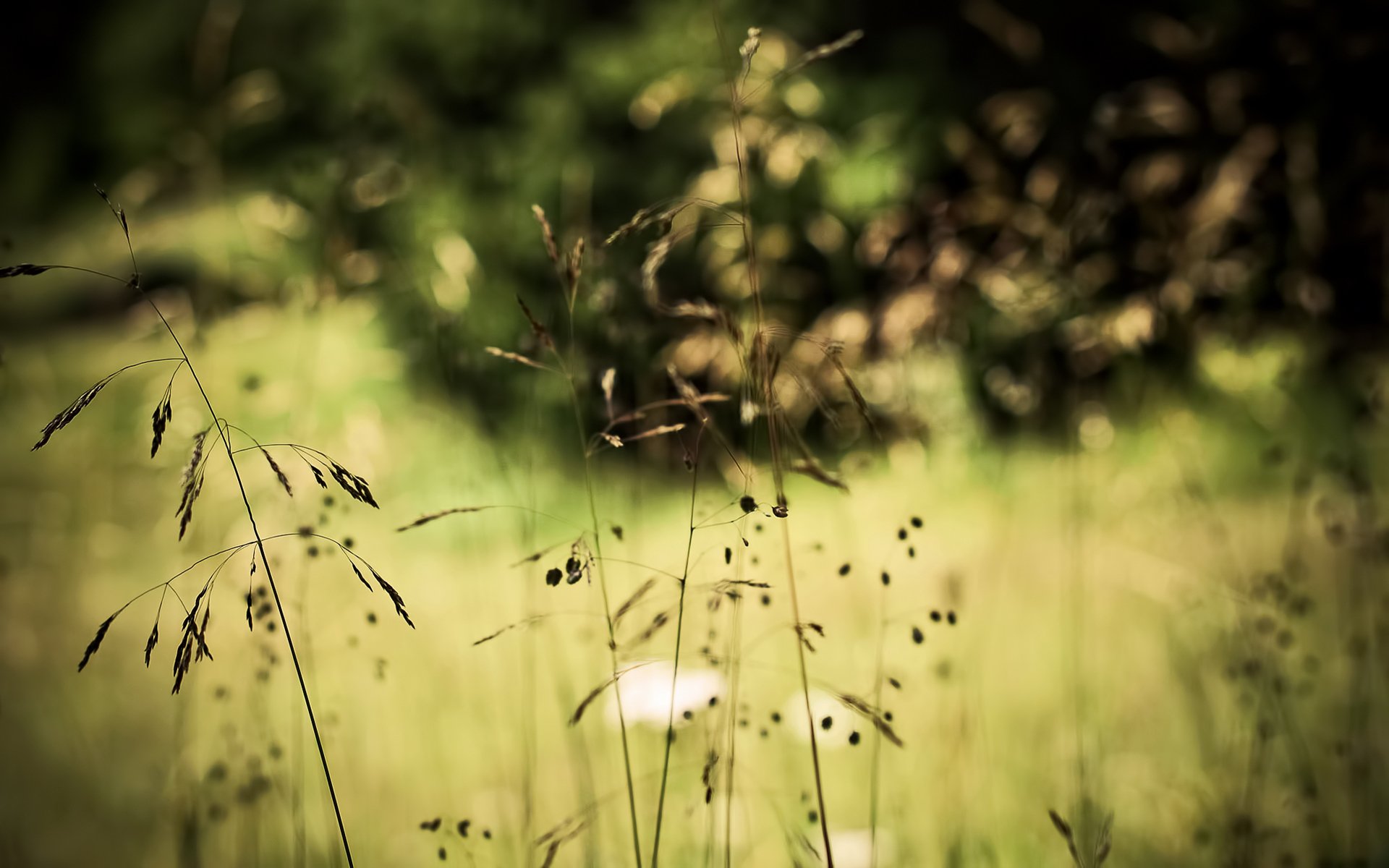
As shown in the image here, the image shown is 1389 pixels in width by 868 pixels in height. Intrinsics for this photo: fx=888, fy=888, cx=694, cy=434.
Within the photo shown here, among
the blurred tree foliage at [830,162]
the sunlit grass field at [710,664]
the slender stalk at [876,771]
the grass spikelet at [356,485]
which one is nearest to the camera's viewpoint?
the grass spikelet at [356,485]

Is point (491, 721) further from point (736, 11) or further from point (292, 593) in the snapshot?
point (736, 11)

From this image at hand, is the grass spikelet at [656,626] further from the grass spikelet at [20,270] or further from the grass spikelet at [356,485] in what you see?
the grass spikelet at [20,270]

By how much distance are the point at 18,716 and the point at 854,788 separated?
161 cm

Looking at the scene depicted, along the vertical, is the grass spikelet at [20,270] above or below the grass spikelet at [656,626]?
above

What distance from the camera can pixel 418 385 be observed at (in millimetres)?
3307

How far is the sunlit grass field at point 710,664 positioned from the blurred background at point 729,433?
0.02 m

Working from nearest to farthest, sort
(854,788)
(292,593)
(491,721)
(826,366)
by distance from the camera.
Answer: (826,366), (854,788), (491,721), (292,593)

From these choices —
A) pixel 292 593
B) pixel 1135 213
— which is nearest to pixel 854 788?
pixel 292 593

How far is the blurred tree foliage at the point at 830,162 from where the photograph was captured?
2031mm

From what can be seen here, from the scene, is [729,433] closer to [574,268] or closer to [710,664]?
[710,664]

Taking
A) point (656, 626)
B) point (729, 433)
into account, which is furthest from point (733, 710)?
point (729, 433)

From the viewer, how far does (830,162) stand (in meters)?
2.78

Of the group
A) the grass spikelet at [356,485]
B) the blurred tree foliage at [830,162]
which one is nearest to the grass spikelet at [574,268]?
the grass spikelet at [356,485]

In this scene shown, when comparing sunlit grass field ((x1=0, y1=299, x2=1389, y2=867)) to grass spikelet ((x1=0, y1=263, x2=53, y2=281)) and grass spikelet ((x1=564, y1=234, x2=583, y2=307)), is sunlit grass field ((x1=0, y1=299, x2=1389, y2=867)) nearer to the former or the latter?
grass spikelet ((x1=564, y1=234, x2=583, y2=307))
